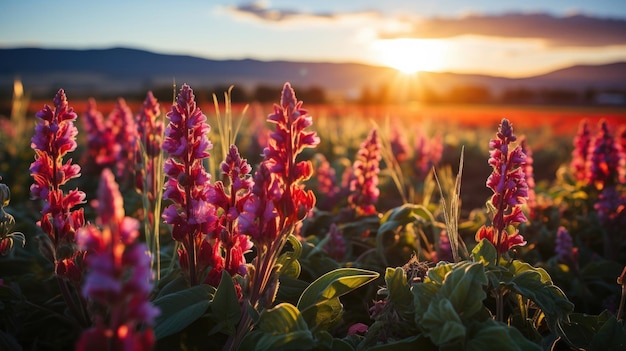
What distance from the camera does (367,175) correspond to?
345 cm

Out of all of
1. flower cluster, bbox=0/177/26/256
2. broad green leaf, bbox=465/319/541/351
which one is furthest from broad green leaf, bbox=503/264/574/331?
flower cluster, bbox=0/177/26/256

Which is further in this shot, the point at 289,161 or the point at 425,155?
the point at 425,155

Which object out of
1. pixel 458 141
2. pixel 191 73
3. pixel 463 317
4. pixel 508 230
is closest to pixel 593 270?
pixel 508 230

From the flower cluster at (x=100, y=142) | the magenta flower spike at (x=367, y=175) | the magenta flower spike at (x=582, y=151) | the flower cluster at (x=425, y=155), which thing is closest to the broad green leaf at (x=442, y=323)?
the magenta flower spike at (x=367, y=175)

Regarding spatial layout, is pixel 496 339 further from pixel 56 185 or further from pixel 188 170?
pixel 56 185

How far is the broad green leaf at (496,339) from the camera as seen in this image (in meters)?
1.61

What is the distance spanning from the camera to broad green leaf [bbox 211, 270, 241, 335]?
6.04 feet

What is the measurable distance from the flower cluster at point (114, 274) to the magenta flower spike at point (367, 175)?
7.31ft

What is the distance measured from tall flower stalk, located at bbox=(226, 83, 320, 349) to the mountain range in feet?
361

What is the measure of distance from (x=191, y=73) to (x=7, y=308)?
141 meters

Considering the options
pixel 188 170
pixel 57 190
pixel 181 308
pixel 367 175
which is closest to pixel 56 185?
pixel 57 190

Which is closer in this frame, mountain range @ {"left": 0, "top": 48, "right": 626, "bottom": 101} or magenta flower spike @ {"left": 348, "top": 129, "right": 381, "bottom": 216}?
magenta flower spike @ {"left": 348, "top": 129, "right": 381, "bottom": 216}

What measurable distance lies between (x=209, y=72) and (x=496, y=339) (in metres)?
139

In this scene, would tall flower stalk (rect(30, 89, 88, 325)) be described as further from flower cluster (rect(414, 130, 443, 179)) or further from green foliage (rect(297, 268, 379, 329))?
flower cluster (rect(414, 130, 443, 179))
